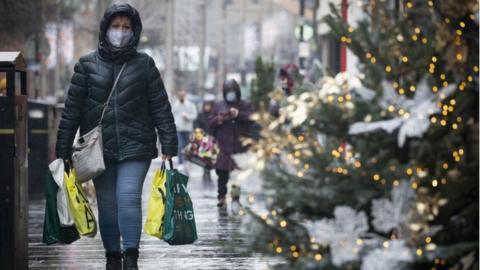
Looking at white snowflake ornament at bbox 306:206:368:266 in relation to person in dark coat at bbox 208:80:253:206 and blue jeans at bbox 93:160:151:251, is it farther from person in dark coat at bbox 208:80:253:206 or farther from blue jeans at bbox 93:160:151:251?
person in dark coat at bbox 208:80:253:206

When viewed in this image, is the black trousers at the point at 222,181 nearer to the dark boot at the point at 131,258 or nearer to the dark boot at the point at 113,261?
the dark boot at the point at 113,261

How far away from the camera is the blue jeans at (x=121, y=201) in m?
8.98

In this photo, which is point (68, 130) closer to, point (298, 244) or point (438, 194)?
point (298, 244)

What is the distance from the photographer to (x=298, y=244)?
567 centimetres

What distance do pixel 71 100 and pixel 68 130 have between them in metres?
0.21

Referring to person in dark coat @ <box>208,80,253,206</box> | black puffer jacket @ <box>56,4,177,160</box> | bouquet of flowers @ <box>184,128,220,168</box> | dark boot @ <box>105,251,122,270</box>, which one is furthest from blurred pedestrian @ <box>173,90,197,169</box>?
black puffer jacket @ <box>56,4,177,160</box>

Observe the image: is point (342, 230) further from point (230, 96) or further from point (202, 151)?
point (202, 151)

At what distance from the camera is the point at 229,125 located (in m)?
15.7

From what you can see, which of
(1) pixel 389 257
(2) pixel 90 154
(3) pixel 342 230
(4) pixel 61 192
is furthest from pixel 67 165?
(1) pixel 389 257

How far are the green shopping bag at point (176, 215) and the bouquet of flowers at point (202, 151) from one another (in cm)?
1019

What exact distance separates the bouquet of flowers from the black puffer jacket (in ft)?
34.1

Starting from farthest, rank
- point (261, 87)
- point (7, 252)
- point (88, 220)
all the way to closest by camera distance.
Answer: point (261, 87)
point (88, 220)
point (7, 252)

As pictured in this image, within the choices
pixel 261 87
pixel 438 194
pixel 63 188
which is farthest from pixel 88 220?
pixel 261 87

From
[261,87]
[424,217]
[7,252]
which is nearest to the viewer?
[424,217]
